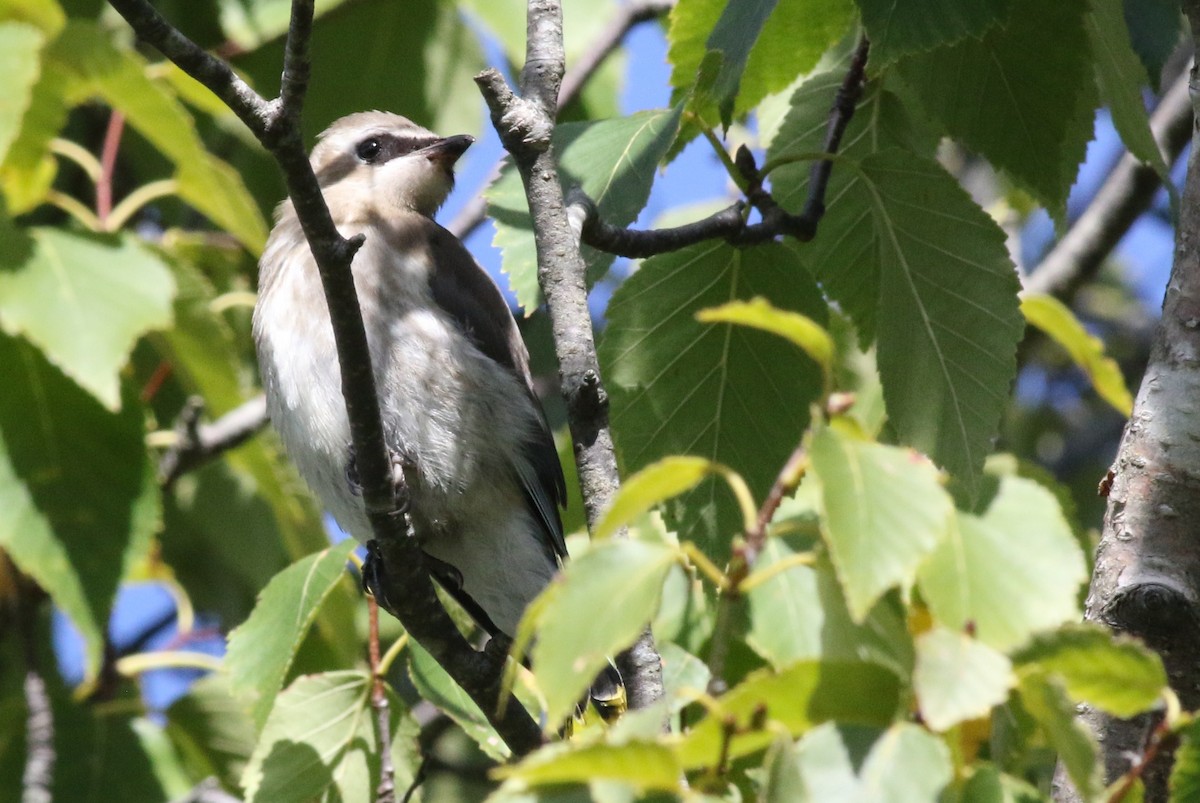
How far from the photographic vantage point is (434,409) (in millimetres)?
4301

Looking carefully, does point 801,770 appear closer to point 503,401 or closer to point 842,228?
point 842,228

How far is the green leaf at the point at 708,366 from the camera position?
9.78ft

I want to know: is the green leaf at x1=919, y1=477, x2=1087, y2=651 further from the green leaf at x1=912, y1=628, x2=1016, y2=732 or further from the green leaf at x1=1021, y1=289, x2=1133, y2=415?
the green leaf at x1=1021, y1=289, x2=1133, y2=415

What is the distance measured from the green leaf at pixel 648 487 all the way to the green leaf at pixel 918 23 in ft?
4.06

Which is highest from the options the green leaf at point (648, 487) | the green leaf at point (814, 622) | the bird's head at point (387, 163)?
the bird's head at point (387, 163)

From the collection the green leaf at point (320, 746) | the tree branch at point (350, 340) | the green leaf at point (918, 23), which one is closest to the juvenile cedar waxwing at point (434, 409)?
the green leaf at point (320, 746)

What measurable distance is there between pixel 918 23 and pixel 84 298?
9.32 feet

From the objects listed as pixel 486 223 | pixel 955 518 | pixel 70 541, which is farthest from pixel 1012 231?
pixel 955 518

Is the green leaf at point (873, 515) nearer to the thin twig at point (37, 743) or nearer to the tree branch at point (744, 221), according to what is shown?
the tree branch at point (744, 221)

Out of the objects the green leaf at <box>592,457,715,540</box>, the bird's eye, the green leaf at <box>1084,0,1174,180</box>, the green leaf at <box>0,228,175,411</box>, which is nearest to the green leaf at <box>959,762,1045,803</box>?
the green leaf at <box>592,457,715,540</box>

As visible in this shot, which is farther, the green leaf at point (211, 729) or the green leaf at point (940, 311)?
the green leaf at point (211, 729)

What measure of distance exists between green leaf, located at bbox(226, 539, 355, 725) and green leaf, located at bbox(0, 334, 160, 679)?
100 cm

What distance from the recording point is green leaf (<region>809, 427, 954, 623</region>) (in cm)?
165

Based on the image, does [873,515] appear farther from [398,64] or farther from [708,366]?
[398,64]
